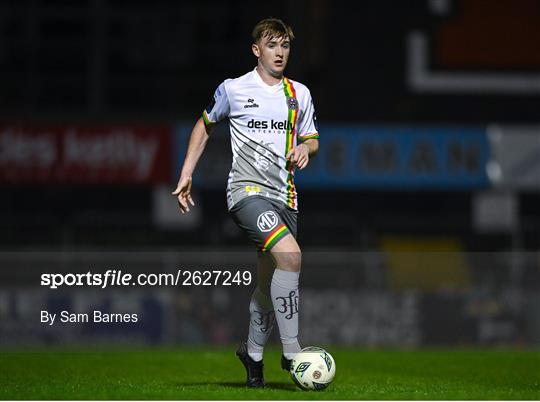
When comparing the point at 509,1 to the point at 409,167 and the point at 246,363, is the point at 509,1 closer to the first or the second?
the point at 409,167

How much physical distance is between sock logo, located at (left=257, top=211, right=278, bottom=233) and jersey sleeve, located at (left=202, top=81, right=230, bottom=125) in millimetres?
801

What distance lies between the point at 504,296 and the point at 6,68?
12.0 m

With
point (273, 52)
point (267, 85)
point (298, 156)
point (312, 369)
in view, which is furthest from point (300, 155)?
point (312, 369)

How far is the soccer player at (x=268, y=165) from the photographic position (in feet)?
27.4

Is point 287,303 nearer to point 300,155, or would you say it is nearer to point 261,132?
point 300,155

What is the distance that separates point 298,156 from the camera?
8352 millimetres

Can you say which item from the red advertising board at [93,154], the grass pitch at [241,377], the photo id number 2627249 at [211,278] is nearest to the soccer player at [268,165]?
the grass pitch at [241,377]

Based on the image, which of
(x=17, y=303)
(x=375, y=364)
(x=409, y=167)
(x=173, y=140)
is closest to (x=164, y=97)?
(x=173, y=140)

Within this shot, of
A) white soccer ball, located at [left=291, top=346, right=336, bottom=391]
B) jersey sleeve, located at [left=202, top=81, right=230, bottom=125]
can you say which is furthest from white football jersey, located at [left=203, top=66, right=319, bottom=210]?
white soccer ball, located at [left=291, top=346, right=336, bottom=391]

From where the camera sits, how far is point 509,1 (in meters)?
22.8

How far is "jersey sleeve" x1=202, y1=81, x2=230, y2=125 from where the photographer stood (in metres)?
8.69

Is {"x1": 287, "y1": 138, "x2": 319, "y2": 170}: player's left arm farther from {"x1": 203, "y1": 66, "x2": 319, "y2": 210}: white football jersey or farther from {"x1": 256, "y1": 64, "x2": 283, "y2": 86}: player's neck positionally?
{"x1": 256, "y1": 64, "x2": 283, "y2": 86}: player's neck

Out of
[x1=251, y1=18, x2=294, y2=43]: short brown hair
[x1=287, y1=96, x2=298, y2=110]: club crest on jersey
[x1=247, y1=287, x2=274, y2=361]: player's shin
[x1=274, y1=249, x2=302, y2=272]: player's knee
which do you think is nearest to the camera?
[x1=274, y1=249, x2=302, y2=272]: player's knee

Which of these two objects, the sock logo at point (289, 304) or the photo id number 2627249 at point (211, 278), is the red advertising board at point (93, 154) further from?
the sock logo at point (289, 304)
